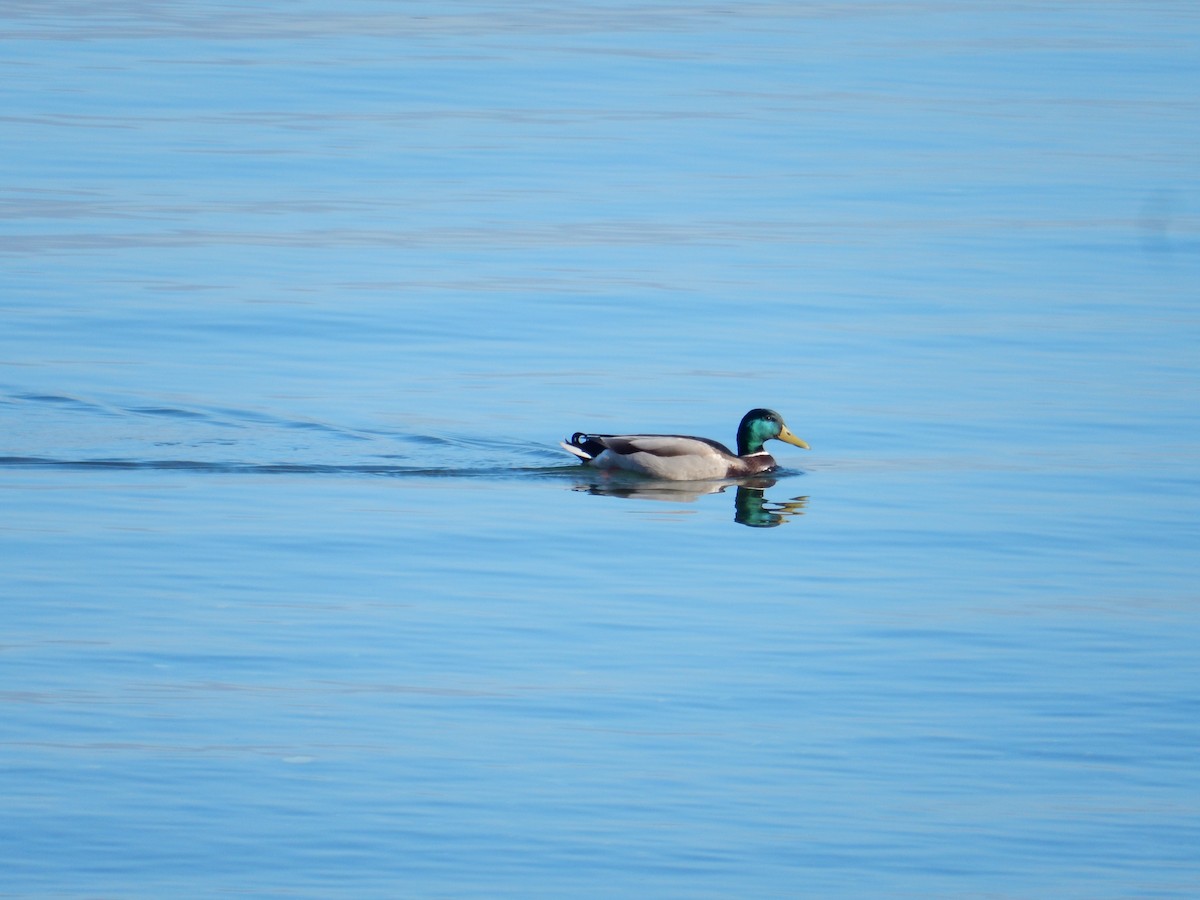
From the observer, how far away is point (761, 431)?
16422 mm

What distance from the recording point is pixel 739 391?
18.2 m

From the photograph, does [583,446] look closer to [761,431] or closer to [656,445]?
[656,445]

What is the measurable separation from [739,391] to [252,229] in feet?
26.0

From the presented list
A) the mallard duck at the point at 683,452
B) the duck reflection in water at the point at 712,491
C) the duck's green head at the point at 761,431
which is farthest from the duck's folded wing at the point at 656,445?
the duck's green head at the point at 761,431

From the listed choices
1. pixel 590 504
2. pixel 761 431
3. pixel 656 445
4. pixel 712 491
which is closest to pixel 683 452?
pixel 656 445

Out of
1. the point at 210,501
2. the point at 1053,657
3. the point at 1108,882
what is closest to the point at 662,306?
the point at 210,501

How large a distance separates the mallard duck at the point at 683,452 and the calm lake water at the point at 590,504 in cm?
20

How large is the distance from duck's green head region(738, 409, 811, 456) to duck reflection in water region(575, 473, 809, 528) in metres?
0.29

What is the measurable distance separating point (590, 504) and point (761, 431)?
1899 millimetres

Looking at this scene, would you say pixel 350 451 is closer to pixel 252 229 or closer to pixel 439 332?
pixel 439 332

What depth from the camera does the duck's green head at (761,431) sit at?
644 inches

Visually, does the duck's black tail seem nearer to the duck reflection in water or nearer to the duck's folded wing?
the duck's folded wing

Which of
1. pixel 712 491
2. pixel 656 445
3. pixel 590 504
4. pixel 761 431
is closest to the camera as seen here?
pixel 590 504

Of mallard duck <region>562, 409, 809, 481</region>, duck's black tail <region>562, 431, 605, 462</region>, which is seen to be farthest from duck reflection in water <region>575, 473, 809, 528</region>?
duck's black tail <region>562, 431, 605, 462</region>
